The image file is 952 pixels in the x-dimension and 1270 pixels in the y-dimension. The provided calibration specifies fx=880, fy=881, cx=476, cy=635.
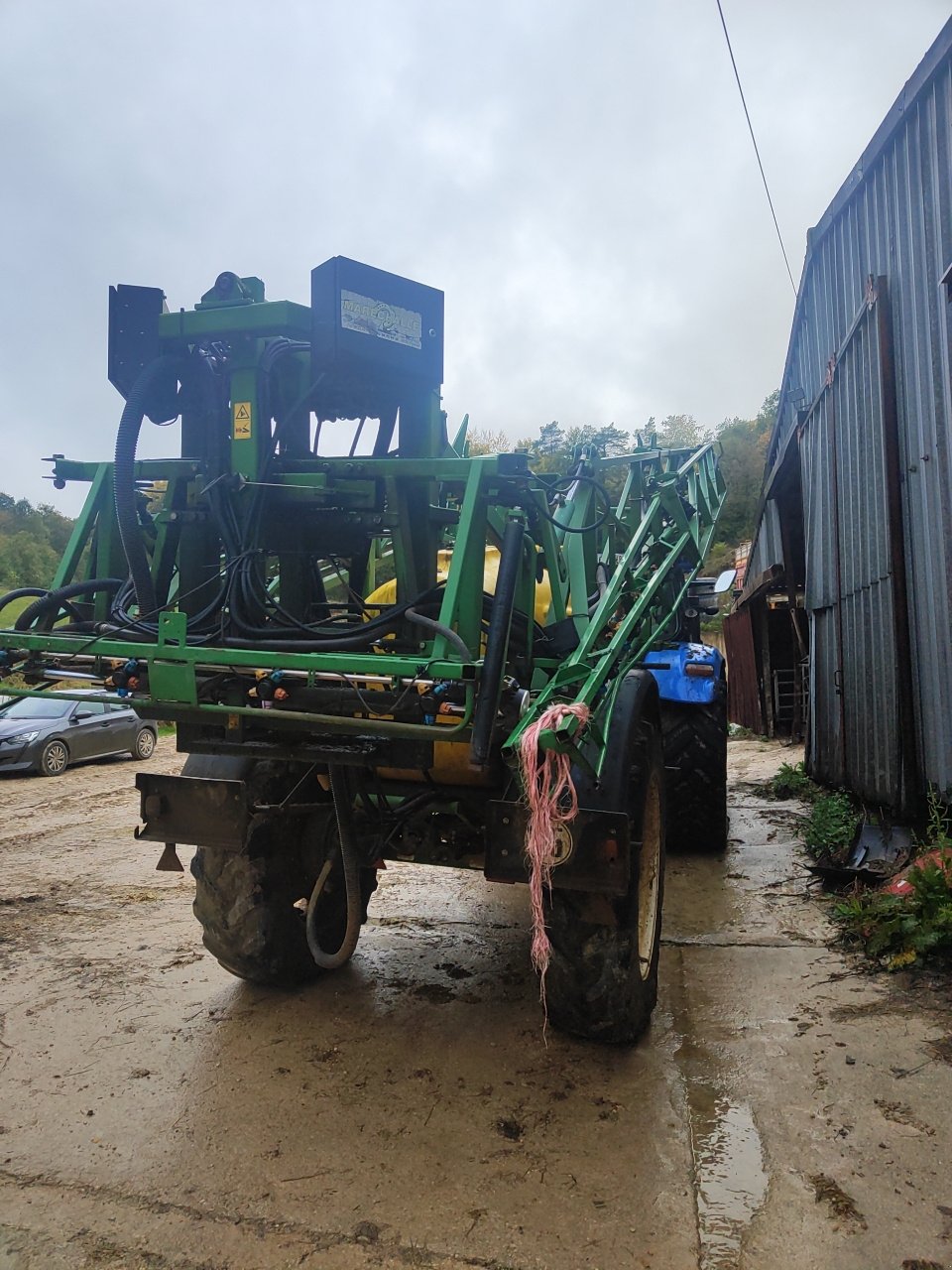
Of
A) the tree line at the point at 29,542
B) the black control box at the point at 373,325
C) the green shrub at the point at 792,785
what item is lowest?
the green shrub at the point at 792,785

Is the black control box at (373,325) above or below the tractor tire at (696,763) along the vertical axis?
above

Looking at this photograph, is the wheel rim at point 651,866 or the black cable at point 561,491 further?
the wheel rim at point 651,866

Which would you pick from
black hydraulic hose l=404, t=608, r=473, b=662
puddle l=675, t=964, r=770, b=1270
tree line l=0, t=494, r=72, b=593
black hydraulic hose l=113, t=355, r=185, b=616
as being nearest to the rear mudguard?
puddle l=675, t=964, r=770, b=1270

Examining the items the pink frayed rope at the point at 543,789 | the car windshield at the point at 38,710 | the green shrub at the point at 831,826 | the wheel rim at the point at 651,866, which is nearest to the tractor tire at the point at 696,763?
the green shrub at the point at 831,826

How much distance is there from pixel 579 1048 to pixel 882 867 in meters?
2.67

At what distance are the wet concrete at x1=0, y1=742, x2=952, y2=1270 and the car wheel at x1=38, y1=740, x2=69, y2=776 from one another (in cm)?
664

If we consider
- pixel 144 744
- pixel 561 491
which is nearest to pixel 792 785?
pixel 561 491

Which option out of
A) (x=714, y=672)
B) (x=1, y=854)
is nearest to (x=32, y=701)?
(x=1, y=854)

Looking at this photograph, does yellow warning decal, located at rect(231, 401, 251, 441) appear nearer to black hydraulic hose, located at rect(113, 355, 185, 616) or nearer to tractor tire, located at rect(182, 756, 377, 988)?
black hydraulic hose, located at rect(113, 355, 185, 616)

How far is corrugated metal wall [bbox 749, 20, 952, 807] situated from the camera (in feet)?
16.7

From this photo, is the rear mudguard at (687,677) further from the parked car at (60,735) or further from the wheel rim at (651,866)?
the parked car at (60,735)

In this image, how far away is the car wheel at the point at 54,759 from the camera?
10898 millimetres

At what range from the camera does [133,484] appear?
3.25 meters

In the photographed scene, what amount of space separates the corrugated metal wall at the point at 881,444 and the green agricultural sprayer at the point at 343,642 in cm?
228
